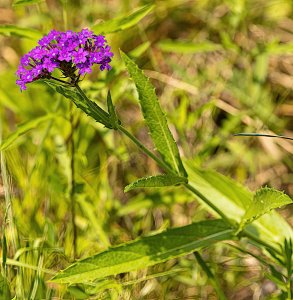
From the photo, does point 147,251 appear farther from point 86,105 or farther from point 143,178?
point 86,105

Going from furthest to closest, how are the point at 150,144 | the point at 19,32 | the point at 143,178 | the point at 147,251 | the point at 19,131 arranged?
the point at 150,144 < the point at 19,32 < the point at 19,131 < the point at 147,251 < the point at 143,178

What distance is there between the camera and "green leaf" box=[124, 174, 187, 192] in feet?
4.82

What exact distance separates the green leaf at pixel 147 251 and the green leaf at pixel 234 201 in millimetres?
149

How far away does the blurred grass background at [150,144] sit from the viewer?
6.64 ft

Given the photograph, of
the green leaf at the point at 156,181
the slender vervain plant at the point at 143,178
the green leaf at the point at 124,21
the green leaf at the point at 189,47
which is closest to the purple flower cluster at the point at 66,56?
the slender vervain plant at the point at 143,178

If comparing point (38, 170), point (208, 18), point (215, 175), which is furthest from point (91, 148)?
point (208, 18)

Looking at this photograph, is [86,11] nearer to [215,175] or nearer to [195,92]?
[195,92]

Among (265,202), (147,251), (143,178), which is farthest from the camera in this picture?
(147,251)

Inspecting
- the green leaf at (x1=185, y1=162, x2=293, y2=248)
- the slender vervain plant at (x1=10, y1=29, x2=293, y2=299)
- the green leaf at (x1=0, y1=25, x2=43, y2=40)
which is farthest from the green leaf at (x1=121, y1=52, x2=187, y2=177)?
the green leaf at (x1=0, y1=25, x2=43, y2=40)

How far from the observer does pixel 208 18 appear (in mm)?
3201

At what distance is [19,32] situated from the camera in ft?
6.63

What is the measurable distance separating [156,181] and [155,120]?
0.68ft

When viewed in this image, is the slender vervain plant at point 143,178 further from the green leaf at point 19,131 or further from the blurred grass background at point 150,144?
the green leaf at point 19,131

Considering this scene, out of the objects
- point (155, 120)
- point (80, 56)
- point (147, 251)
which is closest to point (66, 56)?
point (80, 56)
